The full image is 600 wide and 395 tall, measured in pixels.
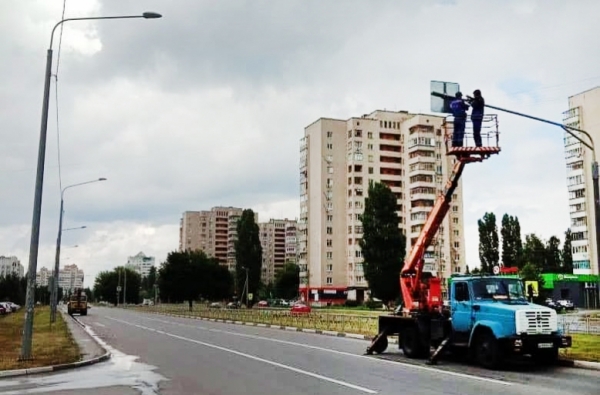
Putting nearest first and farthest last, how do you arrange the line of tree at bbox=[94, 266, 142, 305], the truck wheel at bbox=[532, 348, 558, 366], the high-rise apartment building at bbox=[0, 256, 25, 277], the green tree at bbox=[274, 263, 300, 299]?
the truck wheel at bbox=[532, 348, 558, 366] < the green tree at bbox=[274, 263, 300, 299] < the line of tree at bbox=[94, 266, 142, 305] < the high-rise apartment building at bbox=[0, 256, 25, 277]

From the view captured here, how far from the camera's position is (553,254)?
4444 inches

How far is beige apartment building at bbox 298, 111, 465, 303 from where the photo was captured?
329 ft

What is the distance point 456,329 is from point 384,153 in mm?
89187

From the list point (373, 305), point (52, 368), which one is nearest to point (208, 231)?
point (373, 305)

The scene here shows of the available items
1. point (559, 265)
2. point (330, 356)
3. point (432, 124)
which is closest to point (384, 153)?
point (432, 124)

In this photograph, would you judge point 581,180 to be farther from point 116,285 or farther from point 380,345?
point 116,285

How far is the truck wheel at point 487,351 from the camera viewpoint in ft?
49.8

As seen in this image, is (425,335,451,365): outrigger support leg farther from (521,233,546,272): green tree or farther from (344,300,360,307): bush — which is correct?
(521,233,546,272): green tree

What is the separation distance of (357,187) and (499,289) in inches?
3426

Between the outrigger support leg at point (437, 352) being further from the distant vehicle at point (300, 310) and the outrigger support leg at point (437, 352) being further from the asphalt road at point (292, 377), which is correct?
the distant vehicle at point (300, 310)

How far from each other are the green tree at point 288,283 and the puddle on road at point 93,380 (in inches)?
4616

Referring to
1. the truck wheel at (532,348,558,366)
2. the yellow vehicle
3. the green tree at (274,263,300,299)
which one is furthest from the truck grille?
the green tree at (274,263,300,299)

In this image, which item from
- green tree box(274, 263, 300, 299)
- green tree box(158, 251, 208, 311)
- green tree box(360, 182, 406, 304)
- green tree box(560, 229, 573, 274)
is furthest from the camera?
green tree box(274, 263, 300, 299)

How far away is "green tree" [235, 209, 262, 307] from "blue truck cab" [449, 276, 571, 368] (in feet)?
254
